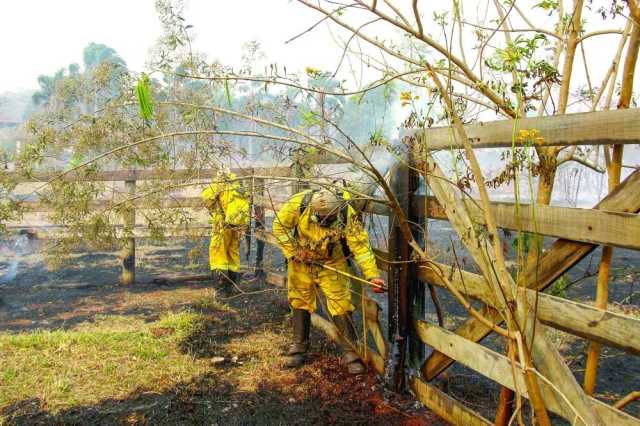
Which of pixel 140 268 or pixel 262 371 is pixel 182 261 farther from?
pixel 262 371

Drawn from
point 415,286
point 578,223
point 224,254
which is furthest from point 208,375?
point 578,223

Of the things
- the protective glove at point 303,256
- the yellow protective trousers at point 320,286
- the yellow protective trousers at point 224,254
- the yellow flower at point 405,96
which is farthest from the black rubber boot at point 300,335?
the yellow flower at point 405,96

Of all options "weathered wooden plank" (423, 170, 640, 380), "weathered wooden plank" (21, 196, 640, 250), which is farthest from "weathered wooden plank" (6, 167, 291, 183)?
"weathered wooden plank" (21, 196, 640, 250)

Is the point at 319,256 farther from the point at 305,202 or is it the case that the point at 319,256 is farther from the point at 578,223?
the point at 578,223

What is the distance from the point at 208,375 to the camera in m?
4.31

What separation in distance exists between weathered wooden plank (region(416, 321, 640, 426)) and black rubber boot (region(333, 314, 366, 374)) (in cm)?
98

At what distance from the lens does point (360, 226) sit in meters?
3.87

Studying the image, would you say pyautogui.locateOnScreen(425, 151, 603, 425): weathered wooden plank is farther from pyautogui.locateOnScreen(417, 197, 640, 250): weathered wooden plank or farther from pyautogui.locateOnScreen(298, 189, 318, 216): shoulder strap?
pyautogui.locateOnScreen(298, 189, 318, 216): shoulder strap

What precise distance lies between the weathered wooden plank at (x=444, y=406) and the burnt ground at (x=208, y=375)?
85 mm

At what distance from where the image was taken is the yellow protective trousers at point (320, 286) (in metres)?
4.44

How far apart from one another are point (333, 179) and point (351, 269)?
1656 millimetres

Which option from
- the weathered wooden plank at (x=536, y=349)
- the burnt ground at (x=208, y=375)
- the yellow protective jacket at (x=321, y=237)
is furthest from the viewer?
the yellow protective jacket at (x=321, y=237)

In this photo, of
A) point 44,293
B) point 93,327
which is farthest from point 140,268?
point 93,327

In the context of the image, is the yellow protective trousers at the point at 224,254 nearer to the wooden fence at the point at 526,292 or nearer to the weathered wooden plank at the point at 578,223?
the wooden fence at the point at 526,292
